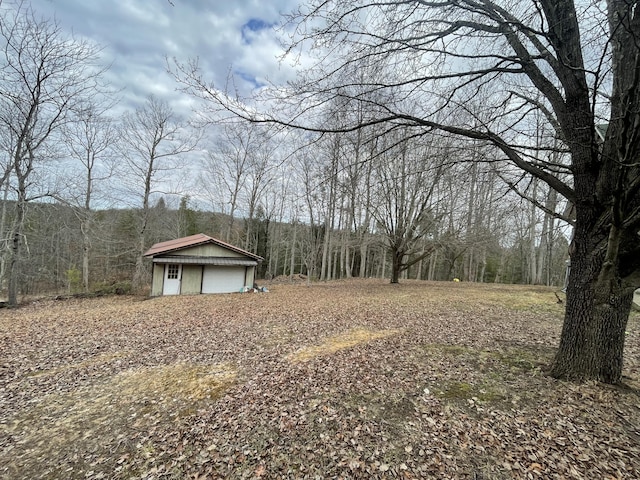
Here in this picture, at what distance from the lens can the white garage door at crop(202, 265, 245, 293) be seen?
50.5 ft

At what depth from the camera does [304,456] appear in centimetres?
251

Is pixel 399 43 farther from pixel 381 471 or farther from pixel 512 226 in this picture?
pixel 512 226

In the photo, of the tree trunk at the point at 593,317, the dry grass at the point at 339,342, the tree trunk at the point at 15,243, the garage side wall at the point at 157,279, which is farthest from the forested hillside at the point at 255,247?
the dry grass at the point at 339,342

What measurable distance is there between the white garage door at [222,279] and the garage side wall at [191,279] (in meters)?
0.26

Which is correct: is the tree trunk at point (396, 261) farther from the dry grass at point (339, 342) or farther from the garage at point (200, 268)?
the dry grass at point (339, 342)

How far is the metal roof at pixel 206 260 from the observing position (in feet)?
46.5

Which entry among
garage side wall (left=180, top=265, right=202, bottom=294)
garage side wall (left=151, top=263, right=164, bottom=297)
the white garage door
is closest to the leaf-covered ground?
garage side wall (left=151, top=263, right=164, bottom=297)

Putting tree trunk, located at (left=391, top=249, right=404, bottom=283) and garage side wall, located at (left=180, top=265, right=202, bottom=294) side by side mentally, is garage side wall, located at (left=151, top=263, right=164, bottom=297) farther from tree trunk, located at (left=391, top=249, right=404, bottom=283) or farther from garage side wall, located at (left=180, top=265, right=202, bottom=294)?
tree trunk, located at (left=391, top=249, right=404, bottom=283)

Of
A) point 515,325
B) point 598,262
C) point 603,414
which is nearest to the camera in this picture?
point 603,414

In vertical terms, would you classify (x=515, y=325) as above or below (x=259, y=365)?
Result: above

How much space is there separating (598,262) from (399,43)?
3651mm

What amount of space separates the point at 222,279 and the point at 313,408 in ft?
45.2

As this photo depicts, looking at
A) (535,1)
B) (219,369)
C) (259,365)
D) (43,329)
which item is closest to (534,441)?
(259,365)

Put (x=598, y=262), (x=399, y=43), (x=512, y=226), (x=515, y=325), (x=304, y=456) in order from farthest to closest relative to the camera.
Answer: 1. (x=512, y=226)
2. (x=515, y=325)
3. (x=399, y=43)
4. (x=598, y=262)
5. (x=304, y=456)
